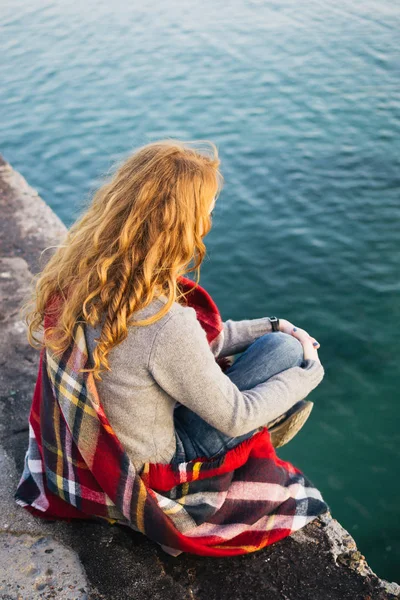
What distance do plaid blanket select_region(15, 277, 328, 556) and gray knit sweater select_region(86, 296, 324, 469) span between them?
0.06 metres

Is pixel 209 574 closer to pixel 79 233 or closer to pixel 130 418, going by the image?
pixel 130 418

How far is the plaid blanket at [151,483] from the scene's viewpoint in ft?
6.54

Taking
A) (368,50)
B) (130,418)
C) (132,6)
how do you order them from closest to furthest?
(130,418), (368,50), (132,6)

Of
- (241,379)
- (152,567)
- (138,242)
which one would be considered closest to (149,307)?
(138,242)

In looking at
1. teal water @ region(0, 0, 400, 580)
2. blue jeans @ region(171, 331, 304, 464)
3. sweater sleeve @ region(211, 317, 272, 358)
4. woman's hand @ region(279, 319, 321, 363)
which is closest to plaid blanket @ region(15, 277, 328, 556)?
blue jeans @ region(171, 331, 304, 464)

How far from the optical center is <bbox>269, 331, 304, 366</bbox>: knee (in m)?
2.26

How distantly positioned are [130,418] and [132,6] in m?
11.5

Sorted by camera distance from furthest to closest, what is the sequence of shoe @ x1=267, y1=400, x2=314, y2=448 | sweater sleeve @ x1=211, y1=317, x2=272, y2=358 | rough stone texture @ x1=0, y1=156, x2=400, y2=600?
1. sweater sleeve @ x1=211, y1=317, x2=272, y2=358
2. shoe @ x1=267, y1=400, x2=314, y2=448
3. rough stone texture @ x1=0, y1=156, x2=400, y2=600

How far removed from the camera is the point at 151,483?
6.75 feet

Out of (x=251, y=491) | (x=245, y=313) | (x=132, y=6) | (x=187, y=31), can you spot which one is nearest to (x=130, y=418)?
(x=251, y=491)

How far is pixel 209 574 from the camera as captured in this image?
7.09ft

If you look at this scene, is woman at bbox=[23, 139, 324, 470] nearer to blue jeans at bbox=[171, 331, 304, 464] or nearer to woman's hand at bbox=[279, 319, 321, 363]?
blue jeans at bbox=[171, 331, 304, 464]

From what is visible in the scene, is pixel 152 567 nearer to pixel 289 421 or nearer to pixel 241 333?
pixel 289 421

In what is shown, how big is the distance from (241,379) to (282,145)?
17.2 feet
